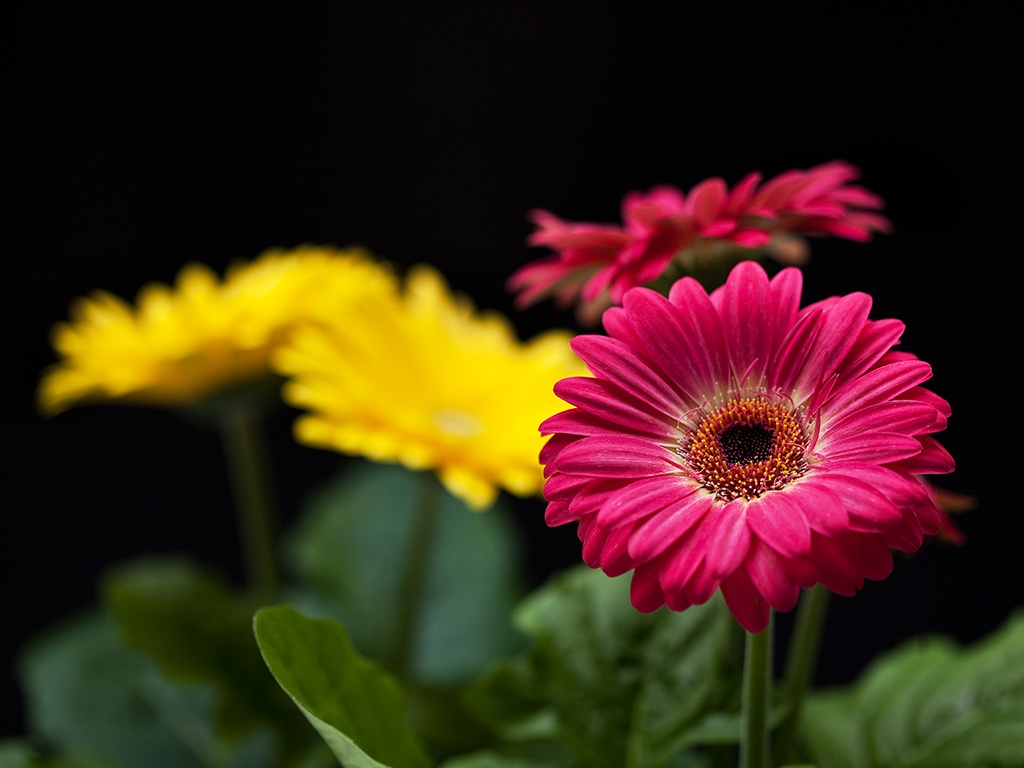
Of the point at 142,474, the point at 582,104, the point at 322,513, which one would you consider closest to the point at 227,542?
the point at 142,474

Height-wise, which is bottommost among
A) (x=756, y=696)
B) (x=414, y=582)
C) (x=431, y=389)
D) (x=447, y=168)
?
(x=756, y=696)

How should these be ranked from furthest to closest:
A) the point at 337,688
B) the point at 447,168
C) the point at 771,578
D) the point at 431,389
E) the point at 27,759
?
the point at 447,168 < the point at 431,389 < the point at 27,759 < the point at 337,688 < the point at 771,578

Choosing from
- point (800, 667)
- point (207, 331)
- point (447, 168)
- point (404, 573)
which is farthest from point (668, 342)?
point (447, 168)

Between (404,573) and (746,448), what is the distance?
1.30 ft

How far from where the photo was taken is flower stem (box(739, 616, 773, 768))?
292 millimetres

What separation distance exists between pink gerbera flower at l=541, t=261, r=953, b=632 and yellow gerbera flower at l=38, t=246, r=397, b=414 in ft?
0.81

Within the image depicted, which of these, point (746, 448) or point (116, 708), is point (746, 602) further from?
point (116, 708)

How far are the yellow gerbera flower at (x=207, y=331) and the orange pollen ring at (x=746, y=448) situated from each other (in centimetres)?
25

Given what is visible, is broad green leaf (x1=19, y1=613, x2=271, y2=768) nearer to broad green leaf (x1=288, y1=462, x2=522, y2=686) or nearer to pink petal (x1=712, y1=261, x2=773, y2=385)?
broad green leaf (x1=288, y1=462, x2=522, y2=686)

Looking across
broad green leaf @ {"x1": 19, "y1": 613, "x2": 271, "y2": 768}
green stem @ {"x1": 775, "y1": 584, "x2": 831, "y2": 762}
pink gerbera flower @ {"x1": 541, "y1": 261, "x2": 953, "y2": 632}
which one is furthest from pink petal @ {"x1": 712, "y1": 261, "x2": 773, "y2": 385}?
broad green leaf @ {"x1": 19, "y1": 613, "x2": 271, "y2": 768}

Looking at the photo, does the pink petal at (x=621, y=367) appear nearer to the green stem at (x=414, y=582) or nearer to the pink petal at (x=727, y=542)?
the pink petal at (x=727, y=542)

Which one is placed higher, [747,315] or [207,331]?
[207,331]

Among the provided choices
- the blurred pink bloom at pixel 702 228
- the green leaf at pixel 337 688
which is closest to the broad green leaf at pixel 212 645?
the green leaf at pixel 337 688

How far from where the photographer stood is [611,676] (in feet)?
1.38
